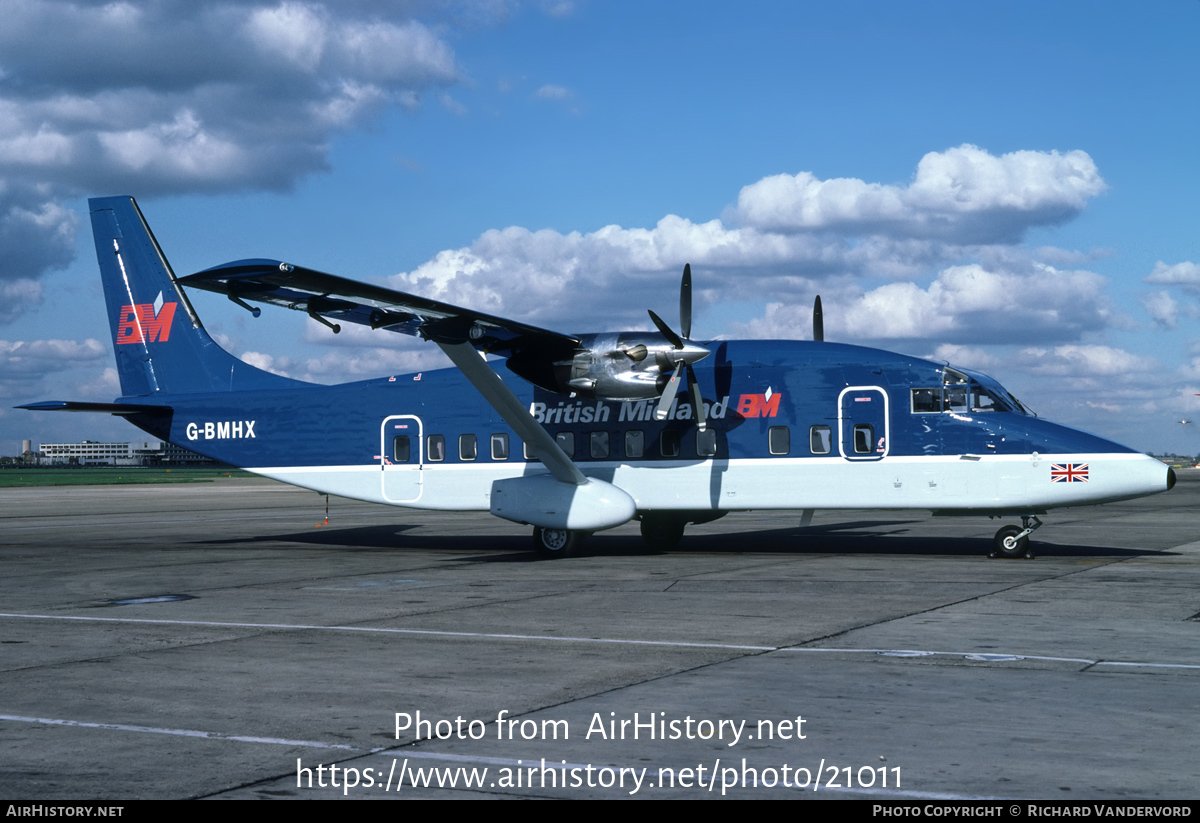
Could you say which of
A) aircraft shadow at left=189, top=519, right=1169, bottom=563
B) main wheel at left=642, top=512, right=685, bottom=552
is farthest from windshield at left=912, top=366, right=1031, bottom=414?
main wheel at left=642, top=512, right=685, bottom=552

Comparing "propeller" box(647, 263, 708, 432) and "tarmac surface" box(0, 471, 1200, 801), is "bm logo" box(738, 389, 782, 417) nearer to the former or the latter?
"propeller" box(647, 263, 708, 432)

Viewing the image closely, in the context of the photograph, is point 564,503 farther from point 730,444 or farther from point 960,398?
point 960,398

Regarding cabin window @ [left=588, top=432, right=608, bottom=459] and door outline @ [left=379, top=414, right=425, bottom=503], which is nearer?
cabin window @ [left=588, top=432, right=608, bottom=459]

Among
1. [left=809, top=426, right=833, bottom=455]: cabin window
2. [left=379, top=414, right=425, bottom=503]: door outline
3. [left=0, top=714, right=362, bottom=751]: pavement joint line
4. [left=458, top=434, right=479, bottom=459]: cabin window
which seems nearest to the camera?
[left=0, top=714, right=362, bottom=751]: pavement joint line

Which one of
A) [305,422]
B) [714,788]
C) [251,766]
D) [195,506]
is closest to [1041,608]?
[714,788]

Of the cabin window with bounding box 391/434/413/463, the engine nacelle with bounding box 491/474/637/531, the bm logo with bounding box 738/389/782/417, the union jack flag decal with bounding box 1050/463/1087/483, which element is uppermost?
the bm logo with bounding box 738/389/782/417

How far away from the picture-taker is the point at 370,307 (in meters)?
20.8

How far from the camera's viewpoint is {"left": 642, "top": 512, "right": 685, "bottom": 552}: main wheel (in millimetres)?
23719

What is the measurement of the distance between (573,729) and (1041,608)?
8.26 meters

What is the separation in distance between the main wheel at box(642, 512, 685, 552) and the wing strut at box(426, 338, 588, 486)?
2463 millimetres

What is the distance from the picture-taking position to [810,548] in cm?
2405

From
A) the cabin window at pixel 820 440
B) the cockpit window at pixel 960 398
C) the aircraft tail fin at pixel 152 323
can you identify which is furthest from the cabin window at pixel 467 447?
the cockpit window at pixel 960 398

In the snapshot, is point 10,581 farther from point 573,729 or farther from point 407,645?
point 573,729

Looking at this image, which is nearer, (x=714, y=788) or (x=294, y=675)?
(x=714, y=788)
